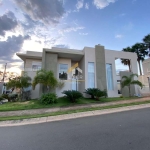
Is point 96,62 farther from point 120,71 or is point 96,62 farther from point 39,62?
point 39,62

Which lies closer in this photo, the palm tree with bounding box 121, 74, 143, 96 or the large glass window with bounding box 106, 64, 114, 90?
the palm tree with bounding box 121, 74, 143, 96

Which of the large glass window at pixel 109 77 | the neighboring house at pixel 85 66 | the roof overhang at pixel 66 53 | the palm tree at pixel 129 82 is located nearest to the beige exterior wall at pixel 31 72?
the neighboring house at pixel 85 66

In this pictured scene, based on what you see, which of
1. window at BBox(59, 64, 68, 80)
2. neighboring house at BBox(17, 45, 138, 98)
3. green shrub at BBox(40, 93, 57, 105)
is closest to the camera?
green shrub at BBox(40, 93, 57, 105)

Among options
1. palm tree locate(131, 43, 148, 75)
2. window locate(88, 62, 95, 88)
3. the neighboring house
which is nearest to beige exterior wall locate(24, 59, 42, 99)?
the neighboring house

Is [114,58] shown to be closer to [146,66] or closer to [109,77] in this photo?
[109,77]

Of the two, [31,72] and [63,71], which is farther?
[63,71]

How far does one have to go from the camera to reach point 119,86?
14898 mm

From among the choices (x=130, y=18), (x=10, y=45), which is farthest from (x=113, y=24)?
(x=10, y=45)

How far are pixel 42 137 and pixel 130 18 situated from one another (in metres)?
13.3

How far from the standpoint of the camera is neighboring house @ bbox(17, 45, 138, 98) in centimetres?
1377

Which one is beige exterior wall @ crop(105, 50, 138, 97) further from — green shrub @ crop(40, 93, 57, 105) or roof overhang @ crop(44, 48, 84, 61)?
green shrub @ crop(40, 93, 57, 105)

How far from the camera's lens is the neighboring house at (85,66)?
45.2 feet

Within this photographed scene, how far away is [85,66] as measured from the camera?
1395 centimetres

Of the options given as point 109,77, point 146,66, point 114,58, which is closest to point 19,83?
point 109,77
